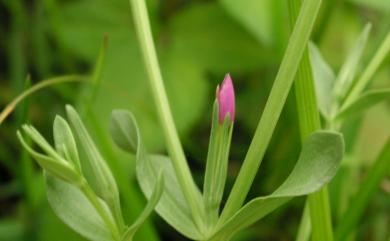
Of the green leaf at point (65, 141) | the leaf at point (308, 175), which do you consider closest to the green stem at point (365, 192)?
the leaf at point (308, 175)

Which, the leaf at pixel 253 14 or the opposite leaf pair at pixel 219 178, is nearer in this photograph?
the opposite leaf pair at pixel 219 178

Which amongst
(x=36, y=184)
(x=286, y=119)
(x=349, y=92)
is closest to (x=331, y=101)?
(x=349, y=92)

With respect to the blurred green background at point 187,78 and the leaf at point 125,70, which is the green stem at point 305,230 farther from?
the leaf at point 125,70

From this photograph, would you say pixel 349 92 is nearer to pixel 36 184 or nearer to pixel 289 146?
pixel 289 146

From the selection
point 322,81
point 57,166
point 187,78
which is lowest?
point 187,78

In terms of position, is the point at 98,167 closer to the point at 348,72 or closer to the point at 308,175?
the point at 308,175

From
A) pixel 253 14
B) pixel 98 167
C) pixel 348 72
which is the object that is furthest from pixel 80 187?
pixel 253 14

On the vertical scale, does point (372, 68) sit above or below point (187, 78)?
above
